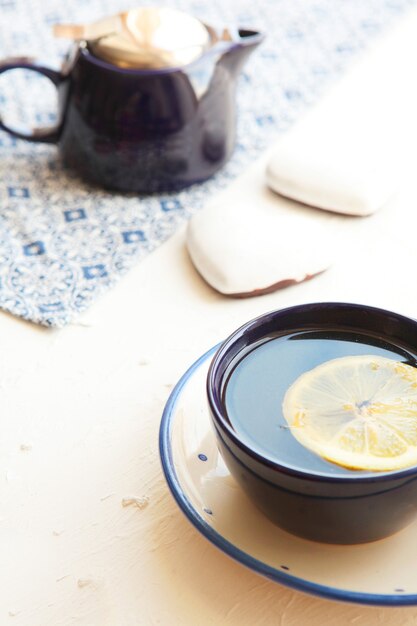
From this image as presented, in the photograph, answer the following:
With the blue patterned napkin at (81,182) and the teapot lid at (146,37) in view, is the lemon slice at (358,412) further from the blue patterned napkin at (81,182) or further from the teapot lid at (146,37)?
the teapot lid at (146,37)

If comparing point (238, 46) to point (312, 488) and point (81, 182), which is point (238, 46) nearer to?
point (81, 182)

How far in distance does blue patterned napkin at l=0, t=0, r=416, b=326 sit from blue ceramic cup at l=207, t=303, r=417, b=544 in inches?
9.5

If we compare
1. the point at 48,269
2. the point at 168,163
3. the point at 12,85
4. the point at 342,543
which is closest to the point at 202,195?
the point at 168,163

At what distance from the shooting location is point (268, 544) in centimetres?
40

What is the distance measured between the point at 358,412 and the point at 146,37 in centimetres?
45

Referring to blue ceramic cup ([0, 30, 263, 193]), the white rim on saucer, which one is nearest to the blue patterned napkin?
blue ceramic cup ([0, 30, 263, 193])

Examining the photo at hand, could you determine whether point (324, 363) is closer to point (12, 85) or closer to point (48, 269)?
point (48, 269)

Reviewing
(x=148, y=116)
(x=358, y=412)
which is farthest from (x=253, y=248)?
(x=358, y=412)

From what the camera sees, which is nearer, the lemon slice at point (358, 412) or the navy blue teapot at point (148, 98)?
the lemon slice at point (358, 412)

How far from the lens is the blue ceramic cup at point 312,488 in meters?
0.36

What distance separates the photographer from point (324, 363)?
1.45ft

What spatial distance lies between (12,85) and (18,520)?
2.09ft

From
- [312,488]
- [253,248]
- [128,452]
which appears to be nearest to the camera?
[312,488]

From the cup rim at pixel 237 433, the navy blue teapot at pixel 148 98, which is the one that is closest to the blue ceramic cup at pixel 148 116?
the navy blue teapot at pixel 148 98
